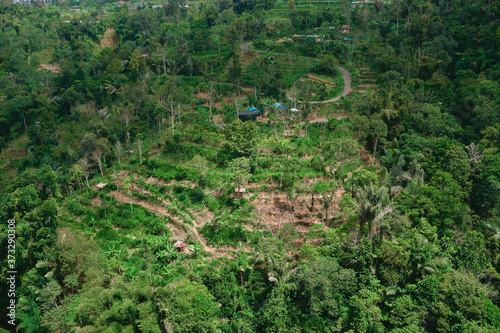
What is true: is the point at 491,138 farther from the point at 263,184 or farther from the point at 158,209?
the point at 158,209

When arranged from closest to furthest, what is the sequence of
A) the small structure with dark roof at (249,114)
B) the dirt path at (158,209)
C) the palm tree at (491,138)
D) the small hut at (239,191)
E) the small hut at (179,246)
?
the small hut at (179,246)
the dirt path at (158,209)
the small hut at (239,191)
the palm tree at (491,138)
the small structure with dark roof at (249,114)

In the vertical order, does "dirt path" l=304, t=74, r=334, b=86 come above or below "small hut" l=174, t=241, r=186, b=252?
above

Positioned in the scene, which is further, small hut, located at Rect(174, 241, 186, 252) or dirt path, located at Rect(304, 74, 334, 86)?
dirt path, located at Rect(304, 74, 334, 86)

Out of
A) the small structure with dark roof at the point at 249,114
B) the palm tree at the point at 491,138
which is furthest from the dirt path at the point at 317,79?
the palm tree at the point at 491,138

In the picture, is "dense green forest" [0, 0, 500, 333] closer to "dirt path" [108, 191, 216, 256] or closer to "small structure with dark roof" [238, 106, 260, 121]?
"dirt path" [108, 191, 216, 256]

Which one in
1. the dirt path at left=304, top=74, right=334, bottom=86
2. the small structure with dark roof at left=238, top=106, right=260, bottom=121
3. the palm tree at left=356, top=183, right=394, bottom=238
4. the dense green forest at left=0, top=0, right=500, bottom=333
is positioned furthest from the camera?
the dirt path at left=304, top=74, right=334, bottom=86

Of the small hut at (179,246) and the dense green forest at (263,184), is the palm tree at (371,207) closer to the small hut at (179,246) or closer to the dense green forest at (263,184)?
the dense green forest at (263,184)

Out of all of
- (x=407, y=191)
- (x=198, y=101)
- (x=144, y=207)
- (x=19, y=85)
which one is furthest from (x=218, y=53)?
(x=407, y=191)

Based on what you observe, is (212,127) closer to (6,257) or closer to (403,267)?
(6,257)

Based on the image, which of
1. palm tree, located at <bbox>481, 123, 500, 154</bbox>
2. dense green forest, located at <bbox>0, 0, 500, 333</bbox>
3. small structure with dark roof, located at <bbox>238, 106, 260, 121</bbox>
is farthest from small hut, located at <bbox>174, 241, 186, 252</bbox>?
palm tree, located at <bbox>481, 123, 500, 154</bbox>
